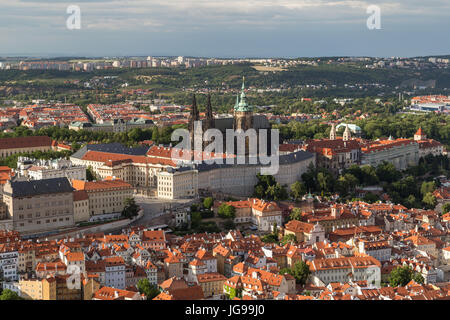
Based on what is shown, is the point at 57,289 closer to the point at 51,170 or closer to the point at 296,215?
the point at 296,215

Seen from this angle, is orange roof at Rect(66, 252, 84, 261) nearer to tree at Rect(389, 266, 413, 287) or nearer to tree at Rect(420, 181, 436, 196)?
tree at Rect(389, 266, 413, 287)

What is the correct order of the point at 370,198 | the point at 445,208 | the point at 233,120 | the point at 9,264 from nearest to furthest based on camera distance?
the point at 9,264 → the point at 445,208 → the point at 370,198 → the point at 233,120

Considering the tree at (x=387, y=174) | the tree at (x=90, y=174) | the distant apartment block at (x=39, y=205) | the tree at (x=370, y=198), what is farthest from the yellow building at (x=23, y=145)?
the tree at (x=387, y=174)

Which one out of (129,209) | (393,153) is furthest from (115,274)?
(393,153)

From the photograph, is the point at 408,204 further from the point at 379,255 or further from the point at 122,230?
the point at 122,230

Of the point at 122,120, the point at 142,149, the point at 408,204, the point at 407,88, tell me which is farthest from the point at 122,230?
the point at 407,88

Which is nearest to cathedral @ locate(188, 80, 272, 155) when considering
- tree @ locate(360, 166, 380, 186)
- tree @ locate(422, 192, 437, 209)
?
tree @ locate(360, 166, 380, 186)

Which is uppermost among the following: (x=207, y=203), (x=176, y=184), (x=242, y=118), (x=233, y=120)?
(x=242, y=118)
